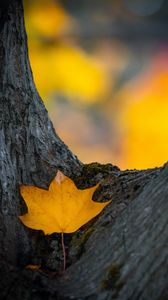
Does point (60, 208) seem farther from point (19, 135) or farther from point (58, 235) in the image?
point (19, 135)

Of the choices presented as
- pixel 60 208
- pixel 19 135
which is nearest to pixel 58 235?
pixel 60 208

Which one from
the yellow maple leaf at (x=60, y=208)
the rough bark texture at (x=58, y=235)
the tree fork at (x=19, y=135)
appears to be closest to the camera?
the rough bark texture at (x=58, y=235)

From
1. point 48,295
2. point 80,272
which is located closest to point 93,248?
point 80,272

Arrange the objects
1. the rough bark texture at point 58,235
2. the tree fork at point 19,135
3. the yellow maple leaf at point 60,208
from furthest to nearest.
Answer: the tree fork at point 19,135 < the yellow maple leaf at point 60,208 < the rough bark texture at point 58,235

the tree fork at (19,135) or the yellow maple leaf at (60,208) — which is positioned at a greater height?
the tree fork at (19,135)

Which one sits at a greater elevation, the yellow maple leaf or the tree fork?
the tree fork
